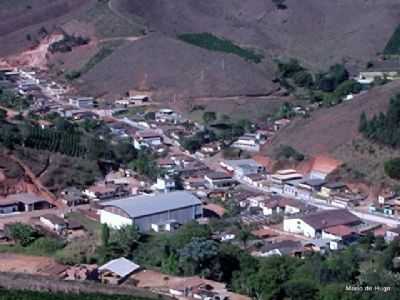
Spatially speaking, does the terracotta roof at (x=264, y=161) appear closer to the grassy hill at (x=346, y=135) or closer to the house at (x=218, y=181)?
the grassy hill at (x=346, y=135)

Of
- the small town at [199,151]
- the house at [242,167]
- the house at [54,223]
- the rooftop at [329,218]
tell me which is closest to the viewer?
the small town at [199,151]

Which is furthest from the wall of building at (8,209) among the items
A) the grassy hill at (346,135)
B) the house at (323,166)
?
the grassy hill at (346,135)

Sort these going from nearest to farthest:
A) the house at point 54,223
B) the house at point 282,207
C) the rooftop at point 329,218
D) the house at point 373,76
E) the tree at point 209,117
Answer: the rooftop at point 329,218, the house at point 54,223, the house at point 282,207, the tree at point 209,117, the house at point 373,76

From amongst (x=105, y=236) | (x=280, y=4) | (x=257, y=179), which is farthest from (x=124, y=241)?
(x=280, y=4)

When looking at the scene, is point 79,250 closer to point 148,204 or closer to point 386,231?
point 148,204

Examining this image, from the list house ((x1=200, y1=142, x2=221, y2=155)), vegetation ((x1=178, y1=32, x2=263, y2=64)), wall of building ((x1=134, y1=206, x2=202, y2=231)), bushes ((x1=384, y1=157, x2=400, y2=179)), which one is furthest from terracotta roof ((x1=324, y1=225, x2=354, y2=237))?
vegetation ((x1=178, y1=32, x2=263, y2=64))

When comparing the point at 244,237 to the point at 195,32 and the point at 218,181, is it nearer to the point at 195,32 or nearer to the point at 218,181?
the point at 218,181
